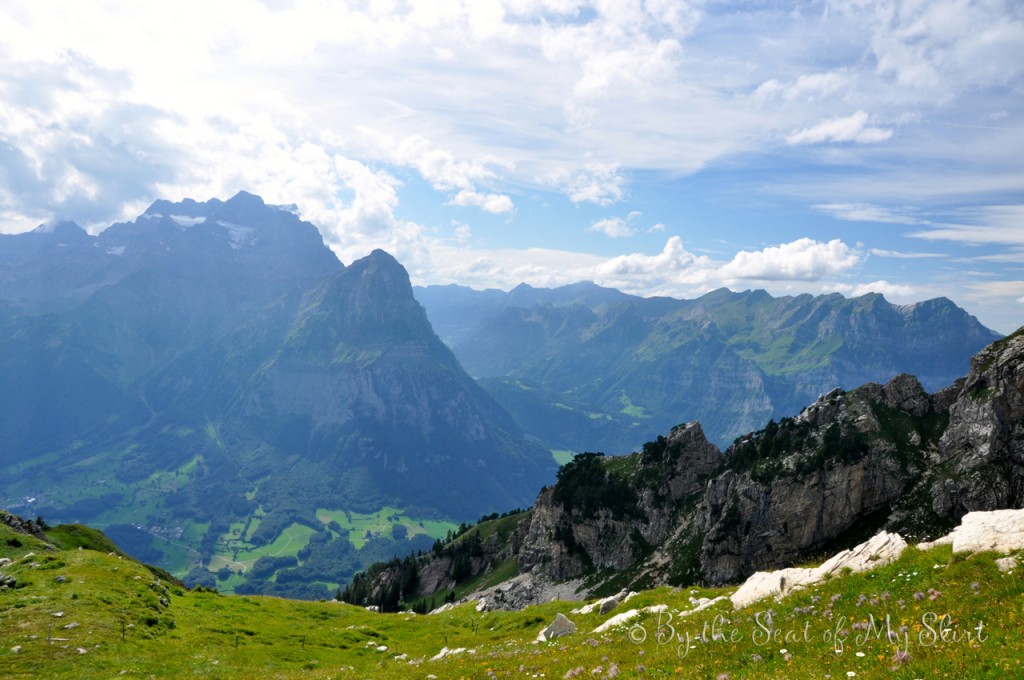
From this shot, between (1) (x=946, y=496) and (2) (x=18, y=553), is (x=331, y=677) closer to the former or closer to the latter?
(2) (x=18, y=553)

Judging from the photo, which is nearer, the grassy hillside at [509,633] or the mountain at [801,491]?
the grassy hillside at [509,633]

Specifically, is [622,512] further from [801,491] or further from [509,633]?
[509,633]

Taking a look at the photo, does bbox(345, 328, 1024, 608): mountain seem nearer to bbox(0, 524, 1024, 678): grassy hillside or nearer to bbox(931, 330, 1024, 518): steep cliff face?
bbox(931, 330, 1024, 518): steep cliff face

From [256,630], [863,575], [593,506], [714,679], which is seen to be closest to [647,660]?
[714,679]

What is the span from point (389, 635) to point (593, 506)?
14641cm

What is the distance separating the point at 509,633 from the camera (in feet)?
142

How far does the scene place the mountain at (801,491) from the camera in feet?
419

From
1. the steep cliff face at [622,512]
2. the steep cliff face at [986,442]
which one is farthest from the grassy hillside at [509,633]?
the steep cliff face at [622,512]

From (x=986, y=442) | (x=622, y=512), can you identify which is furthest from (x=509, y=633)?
(x=622, y=512)

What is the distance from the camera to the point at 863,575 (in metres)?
21.9

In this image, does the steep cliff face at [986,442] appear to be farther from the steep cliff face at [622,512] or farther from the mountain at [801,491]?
the steep cliff face at [622,512]

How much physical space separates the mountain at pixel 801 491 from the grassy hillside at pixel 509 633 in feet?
381

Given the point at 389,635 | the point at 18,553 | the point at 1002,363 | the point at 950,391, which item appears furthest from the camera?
the point at 950,391

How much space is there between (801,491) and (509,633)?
12863 centimetres
